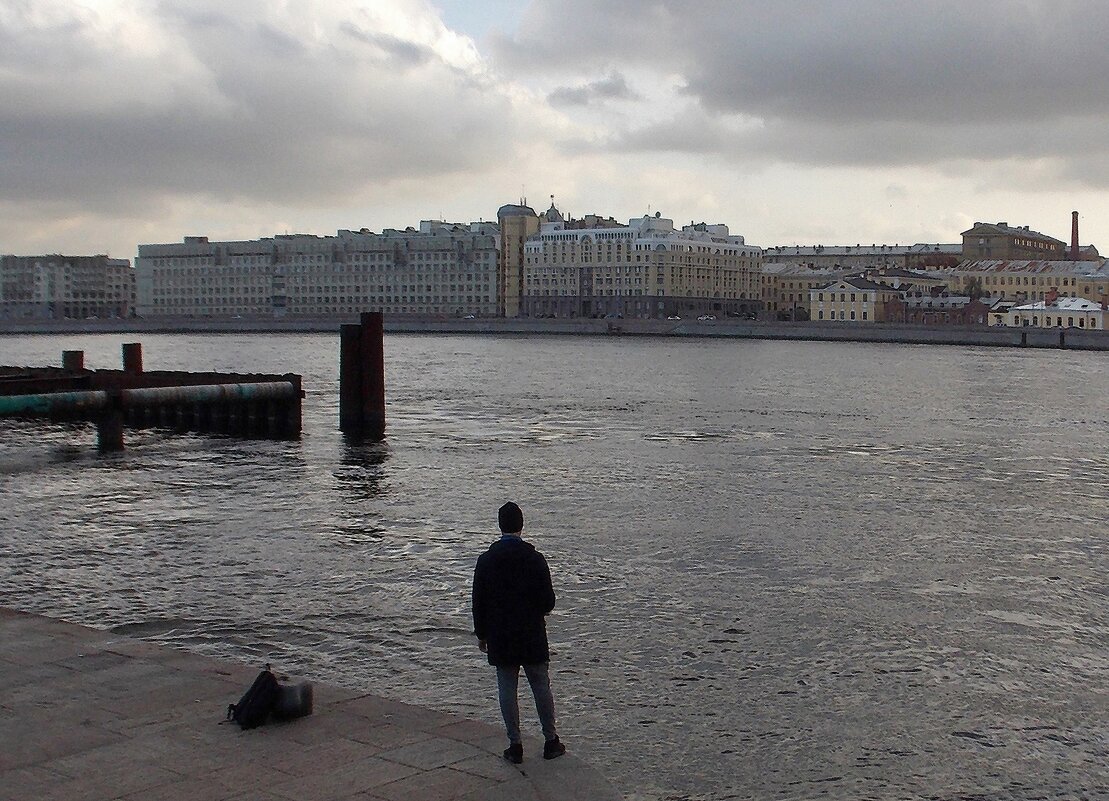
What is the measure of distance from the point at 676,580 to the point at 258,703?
714 cm

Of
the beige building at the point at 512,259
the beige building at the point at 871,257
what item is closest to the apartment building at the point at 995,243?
the beige building at the point at 871,257

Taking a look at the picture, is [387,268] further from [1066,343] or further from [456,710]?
[456,710]

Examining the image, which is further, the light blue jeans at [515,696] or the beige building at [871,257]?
the beige building at [871,257]

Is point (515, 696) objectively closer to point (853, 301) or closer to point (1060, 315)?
Answer: point (1060, 315)

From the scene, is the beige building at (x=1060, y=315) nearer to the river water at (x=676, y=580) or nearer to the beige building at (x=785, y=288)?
the beige building at (x=785, y=288)

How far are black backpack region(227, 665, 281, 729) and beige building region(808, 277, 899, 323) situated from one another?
436ft

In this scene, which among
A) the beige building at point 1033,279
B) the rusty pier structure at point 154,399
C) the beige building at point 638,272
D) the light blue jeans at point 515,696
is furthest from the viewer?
the beige building at point 638,272

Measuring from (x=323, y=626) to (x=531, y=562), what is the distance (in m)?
5.10

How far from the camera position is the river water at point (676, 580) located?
29.4 feet

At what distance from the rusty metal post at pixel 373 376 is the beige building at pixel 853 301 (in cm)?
11137

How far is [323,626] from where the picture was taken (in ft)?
38.5

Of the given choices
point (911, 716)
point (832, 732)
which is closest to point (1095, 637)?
point (911, 716)

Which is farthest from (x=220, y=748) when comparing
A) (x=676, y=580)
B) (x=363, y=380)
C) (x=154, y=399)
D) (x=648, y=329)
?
(x=648, y=329)

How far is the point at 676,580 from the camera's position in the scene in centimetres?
1386
